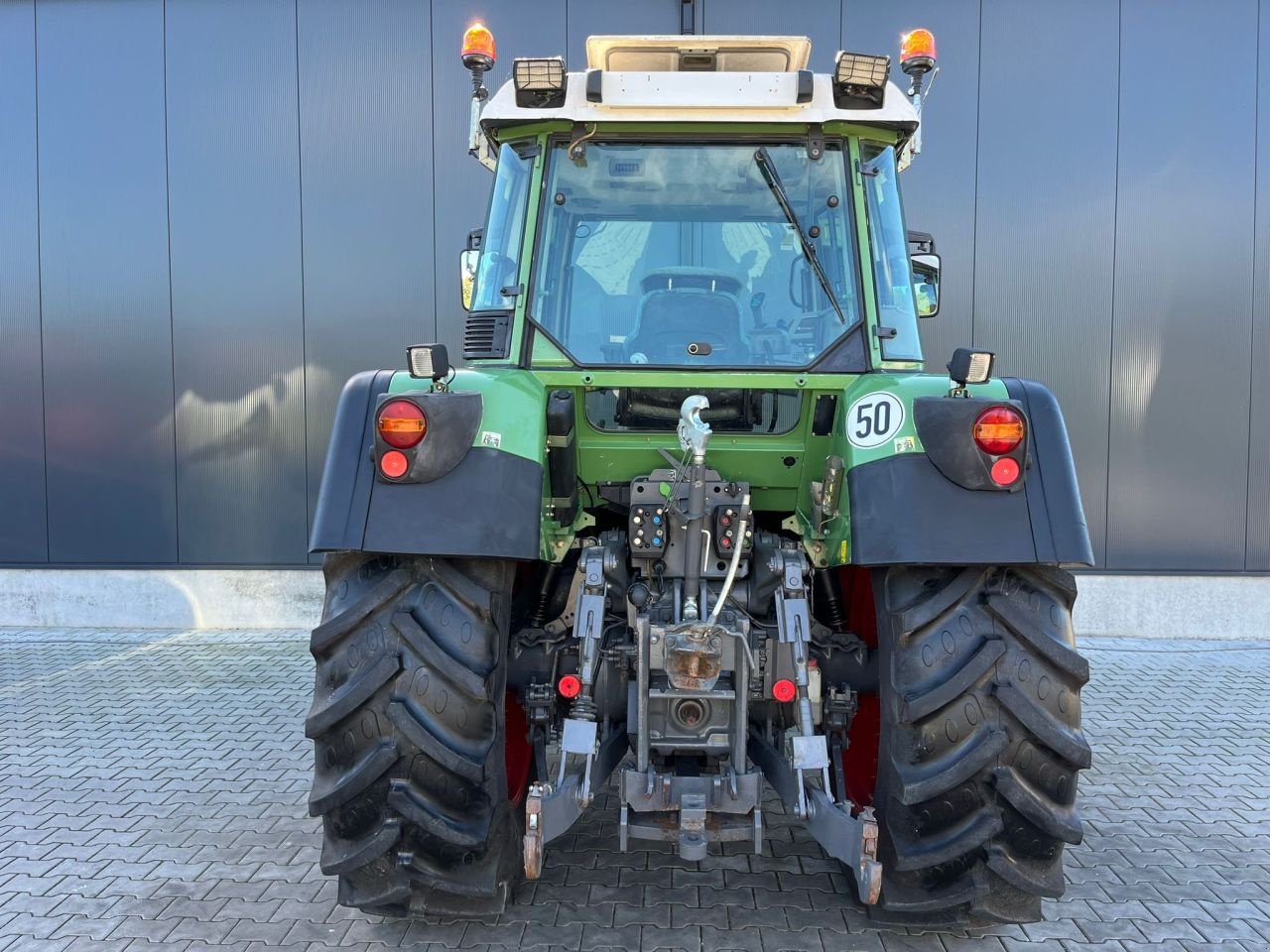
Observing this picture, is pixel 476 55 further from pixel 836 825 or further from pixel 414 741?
pixel 836 825

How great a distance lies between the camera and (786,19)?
6957 millimetres

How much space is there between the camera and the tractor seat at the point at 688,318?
10.2 ft

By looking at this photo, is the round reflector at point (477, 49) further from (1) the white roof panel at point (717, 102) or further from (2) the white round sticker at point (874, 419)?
(2) the white round sticker at point (874, 419)

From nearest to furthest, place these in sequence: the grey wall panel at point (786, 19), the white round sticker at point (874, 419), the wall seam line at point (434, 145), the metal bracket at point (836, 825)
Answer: the metal bracket at point (836, 825), the white round sticker at point (874, 419), the grey wall panel at point (786, 19), the wall seam line at point (434, 145)

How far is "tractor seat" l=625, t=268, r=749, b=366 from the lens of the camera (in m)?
3.10

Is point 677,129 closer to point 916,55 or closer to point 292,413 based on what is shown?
point 916,55

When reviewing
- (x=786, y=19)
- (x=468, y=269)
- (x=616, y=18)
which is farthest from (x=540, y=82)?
(x=786, y=19)

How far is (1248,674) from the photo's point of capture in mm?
6270

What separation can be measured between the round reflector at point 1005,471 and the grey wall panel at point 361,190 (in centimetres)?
539

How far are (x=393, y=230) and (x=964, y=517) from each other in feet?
18.9

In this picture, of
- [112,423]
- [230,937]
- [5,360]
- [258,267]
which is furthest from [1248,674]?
[5,360]

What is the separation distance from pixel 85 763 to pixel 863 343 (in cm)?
423

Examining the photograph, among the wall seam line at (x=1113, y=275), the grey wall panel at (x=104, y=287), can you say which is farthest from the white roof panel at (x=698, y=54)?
the grey wall panel at (x=104, y=287)

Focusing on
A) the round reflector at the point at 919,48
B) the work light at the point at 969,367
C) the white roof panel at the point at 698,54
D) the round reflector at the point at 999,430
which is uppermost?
the round reflector at the point at 919,48
